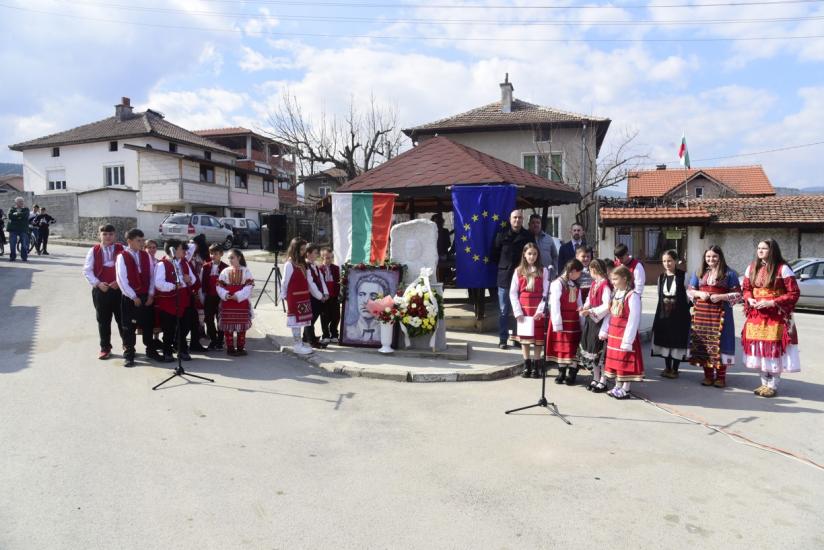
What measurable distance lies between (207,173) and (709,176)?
118ft

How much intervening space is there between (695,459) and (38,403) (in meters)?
6.36

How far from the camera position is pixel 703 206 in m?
23.7

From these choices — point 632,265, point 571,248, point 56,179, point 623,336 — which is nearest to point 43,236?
point 571,248

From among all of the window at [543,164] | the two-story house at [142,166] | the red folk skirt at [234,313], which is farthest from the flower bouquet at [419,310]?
the two-story house at [142,166]

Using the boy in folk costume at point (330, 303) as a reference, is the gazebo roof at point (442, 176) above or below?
above

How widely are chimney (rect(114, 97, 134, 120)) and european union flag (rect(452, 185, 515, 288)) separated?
3957cm

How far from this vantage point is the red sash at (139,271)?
25.1 feet

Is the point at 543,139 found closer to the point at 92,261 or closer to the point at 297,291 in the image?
the point at 297,291

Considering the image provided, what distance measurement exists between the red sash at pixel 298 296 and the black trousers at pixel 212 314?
1414 millimetres

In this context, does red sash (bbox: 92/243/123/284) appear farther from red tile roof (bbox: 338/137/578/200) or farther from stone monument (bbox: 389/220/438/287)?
red tile roof (bbox: 338/137/578/200)

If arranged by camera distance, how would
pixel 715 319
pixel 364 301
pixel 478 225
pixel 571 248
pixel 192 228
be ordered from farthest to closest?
pixel 192 228 → pixel 478 225 → pixel 571 248 → pixel 364 301 → pixel 715 319

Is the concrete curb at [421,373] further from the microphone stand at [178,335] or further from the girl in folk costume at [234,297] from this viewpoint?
the microphone stand at [178,335]

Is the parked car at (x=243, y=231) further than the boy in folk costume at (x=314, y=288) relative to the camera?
Yes

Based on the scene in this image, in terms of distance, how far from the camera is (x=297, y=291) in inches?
324
